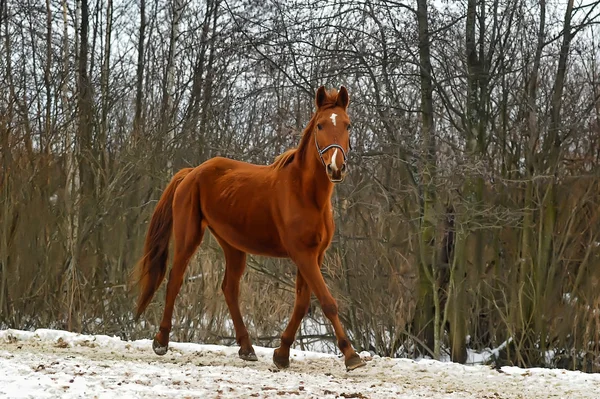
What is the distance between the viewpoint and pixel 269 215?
23.3 feet

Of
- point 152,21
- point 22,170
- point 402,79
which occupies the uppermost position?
point 152,21

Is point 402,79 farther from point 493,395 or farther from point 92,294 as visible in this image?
point 493,395

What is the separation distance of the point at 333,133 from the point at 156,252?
8.29 feet

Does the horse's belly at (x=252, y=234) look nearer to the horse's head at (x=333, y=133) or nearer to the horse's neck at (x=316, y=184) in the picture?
the horse's neck at (x=316, y=184)

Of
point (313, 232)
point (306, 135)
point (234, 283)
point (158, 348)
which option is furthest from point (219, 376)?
point (306, 135)

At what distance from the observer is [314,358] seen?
792cm

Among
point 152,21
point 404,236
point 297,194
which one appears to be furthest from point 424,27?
point 152,21

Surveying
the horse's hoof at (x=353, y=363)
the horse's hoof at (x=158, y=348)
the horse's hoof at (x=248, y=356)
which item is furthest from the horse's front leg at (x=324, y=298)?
the horse's hoof at (x=158, y=348)

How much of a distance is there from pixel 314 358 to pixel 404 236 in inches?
164

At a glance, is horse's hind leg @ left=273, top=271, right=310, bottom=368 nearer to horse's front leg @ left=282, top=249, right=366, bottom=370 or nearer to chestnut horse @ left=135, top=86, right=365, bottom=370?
chestnut horse @ left=135, top=86, right=365, bottom=370

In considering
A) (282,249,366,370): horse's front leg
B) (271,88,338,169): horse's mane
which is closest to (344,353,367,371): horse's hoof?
(282,249,366,370): horse's front leg

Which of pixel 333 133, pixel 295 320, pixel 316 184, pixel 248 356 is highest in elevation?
pixel 333 133

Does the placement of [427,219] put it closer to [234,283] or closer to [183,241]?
[234,283]

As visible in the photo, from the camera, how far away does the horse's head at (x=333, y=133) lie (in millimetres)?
6113
